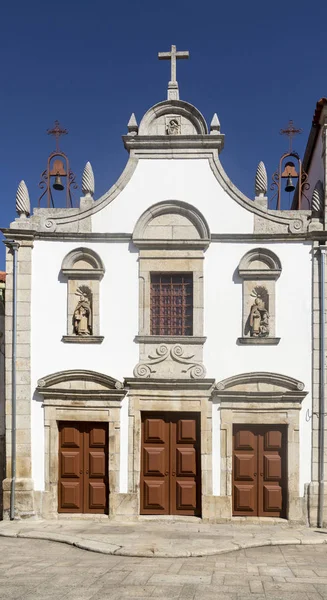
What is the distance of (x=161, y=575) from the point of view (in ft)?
27.8

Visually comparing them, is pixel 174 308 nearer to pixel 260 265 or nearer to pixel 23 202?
pixel 260 265

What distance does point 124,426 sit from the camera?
470 inches

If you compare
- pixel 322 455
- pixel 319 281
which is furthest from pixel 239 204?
pixel 322 455

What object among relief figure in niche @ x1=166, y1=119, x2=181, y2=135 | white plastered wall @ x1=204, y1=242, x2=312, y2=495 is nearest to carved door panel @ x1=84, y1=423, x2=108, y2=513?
white plastered wall @ x1=204, y1=242, x2=312, y2=495

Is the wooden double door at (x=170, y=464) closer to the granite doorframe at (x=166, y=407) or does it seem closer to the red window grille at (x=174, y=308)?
the granite doorframe at (x=166, y=407)

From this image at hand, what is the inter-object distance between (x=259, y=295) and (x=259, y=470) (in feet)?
12.3

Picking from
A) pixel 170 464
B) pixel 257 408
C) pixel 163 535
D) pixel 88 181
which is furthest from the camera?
pixel 88 181

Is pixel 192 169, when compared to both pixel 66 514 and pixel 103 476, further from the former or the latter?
pixel 66 514

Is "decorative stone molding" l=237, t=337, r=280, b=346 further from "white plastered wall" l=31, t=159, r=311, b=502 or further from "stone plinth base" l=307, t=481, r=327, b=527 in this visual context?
"stone plinth base" l=307, t=481, r=327, b=527

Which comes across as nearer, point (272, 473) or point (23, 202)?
point (272, 473)

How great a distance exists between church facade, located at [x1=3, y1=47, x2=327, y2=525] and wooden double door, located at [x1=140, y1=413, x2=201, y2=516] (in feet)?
0.08

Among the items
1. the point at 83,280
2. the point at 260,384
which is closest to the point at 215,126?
the point at 83,280

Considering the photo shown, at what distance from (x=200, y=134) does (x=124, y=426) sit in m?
6.59

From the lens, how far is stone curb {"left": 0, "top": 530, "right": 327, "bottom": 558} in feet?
31.7
